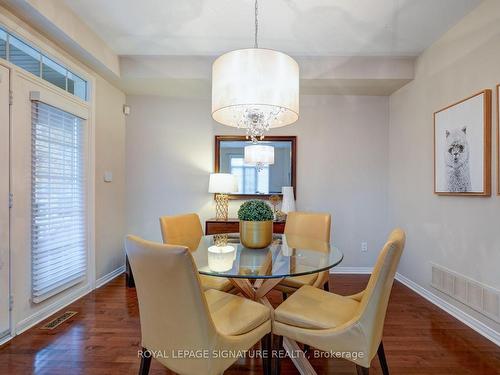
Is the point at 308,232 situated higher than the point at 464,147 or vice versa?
the point at 464,147

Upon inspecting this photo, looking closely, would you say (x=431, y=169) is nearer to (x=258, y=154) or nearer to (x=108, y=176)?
(x=258, y=154)

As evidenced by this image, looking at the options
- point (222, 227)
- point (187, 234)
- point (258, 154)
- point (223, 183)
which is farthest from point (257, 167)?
point (187, 234)

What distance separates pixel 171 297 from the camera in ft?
3.70

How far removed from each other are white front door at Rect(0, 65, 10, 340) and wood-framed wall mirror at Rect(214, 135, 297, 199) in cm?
218

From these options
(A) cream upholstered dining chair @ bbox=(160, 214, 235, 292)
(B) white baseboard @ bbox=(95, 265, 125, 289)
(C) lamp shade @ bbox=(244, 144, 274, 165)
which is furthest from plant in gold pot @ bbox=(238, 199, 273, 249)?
(B) white baseboard @ bbox=(95, 265, 125, 289)

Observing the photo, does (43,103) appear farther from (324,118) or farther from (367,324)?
(324,118)

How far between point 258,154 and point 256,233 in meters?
1.58

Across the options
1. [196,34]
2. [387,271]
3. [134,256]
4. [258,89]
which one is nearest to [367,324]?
[387,271]

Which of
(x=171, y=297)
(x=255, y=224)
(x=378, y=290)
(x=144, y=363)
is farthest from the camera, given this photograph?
(x=255, y=224)

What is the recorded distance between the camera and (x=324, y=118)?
12.0 ft

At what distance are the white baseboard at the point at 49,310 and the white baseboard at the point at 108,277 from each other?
140 millimetres

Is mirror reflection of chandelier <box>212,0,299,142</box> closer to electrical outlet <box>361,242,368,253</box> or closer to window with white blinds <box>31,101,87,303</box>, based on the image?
window with white blinds <box>31,101,87,303</box>

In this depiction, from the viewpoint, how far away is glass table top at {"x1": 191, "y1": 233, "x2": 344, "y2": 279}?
1473 mm

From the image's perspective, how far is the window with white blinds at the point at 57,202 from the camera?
2244 millimetres
